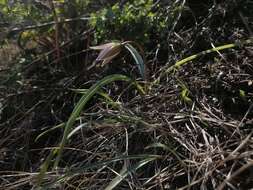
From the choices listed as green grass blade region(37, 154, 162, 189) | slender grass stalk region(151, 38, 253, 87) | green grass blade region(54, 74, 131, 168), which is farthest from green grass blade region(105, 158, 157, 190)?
slender grass stalk region(151, 38, 253, 87)

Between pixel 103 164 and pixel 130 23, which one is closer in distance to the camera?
pixel 103 164

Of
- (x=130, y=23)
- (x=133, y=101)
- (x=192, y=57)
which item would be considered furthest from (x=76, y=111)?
(x=130, y=23)

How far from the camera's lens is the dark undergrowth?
130 cm

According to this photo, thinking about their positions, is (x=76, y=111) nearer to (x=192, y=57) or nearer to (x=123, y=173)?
(x=123, y=173)

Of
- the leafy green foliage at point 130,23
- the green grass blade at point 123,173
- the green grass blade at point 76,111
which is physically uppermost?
the leafy green foliage at point 130,23

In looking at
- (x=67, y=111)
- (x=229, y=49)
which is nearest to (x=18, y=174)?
(x=67, y=111)

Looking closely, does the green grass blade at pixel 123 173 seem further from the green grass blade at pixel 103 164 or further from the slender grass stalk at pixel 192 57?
the slender grass stalk at pixel 192 57

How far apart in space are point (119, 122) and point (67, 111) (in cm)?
34

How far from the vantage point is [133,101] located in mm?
1612

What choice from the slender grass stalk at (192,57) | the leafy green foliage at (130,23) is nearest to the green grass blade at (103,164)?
the slender grass stalk at (192,57)

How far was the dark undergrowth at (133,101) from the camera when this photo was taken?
51.4 inches

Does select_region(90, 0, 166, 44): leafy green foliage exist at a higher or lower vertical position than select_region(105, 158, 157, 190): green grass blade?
higher

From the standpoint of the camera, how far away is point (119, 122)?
59.1 inches

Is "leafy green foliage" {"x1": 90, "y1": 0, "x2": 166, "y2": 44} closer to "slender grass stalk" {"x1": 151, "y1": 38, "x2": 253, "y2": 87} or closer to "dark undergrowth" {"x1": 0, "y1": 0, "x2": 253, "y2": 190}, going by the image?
"dark undergrowth" {"x1": 0, "y1": 0, "x2": 253, "y2": 190}
